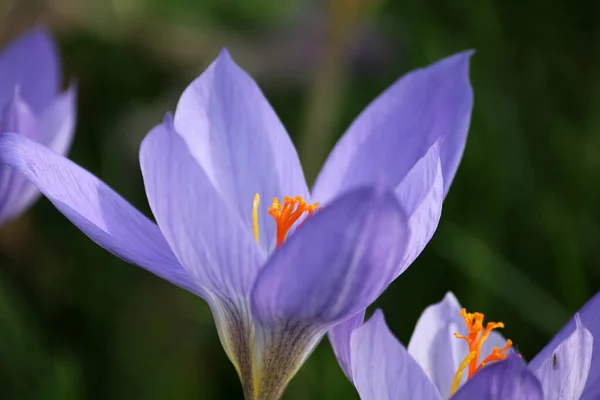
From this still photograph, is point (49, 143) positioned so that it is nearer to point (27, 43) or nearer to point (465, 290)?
point (27, 43)

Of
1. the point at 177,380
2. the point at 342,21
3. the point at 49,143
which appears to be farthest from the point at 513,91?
the point at 49,143

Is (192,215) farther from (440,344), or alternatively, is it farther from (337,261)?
(440,344)

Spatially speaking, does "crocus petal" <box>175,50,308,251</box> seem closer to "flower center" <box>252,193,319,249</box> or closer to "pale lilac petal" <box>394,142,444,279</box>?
"flower center" <box>252,193,319,249</box>

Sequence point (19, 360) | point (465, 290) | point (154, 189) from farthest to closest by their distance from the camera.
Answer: point (465, 290) < point (19, 360) < point (154, 189)

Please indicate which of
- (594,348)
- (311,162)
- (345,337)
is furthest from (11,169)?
(311,162)

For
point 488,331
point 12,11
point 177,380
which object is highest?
point 12,11

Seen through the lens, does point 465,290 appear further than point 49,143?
Yes

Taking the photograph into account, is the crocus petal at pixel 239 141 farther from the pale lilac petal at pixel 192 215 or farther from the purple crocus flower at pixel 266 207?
the pale lilac petal at pixel 192 215
